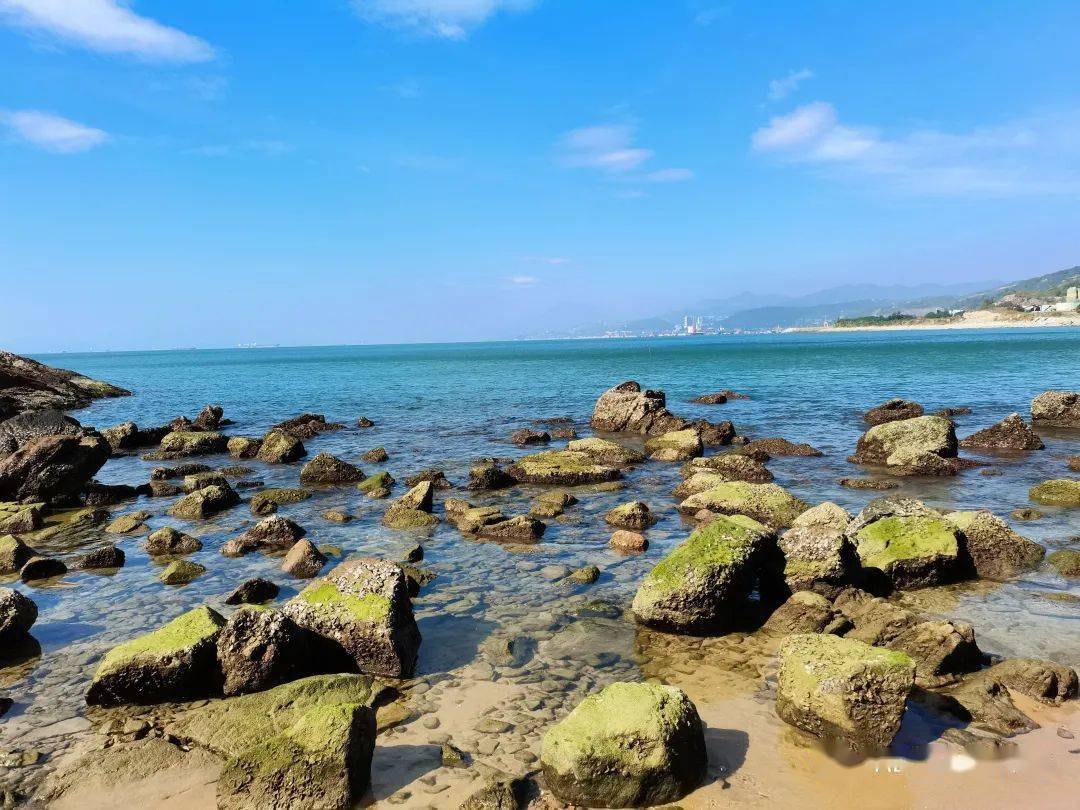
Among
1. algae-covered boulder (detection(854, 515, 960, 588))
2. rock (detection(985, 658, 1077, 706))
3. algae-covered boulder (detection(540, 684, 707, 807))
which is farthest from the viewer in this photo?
algae-covered boulder (detection(854, 515, 960, 588))

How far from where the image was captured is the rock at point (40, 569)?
46.2 feet

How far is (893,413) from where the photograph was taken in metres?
34.4

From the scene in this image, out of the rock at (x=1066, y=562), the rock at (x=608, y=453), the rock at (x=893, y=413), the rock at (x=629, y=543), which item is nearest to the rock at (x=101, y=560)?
the rock at (x=629, y=543)

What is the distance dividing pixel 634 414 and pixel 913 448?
14.4m

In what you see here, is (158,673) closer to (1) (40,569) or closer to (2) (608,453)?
(1) (40,569)

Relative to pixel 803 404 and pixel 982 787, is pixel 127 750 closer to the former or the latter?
pixel 982 787

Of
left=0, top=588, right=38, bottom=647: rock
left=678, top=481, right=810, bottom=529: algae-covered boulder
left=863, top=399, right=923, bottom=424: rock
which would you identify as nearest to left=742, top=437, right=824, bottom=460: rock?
left=678, top=481, right=810, bottom=529: algae-covered boulder

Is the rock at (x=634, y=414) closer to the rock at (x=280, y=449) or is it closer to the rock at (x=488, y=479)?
the rock at (x=488, y=479)

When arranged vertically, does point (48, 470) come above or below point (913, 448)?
above

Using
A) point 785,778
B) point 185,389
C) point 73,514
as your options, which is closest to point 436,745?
point 785,778

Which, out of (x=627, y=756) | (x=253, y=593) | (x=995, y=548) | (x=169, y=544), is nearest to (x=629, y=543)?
(x=995, y=548)

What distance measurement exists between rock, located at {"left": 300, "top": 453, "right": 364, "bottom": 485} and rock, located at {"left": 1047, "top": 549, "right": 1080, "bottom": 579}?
19092 millimetres

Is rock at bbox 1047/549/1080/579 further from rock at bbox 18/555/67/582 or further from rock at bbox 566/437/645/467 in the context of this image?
rock at bbox 18/555/67/582

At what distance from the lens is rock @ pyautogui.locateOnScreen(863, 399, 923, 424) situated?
34062 millimetres
